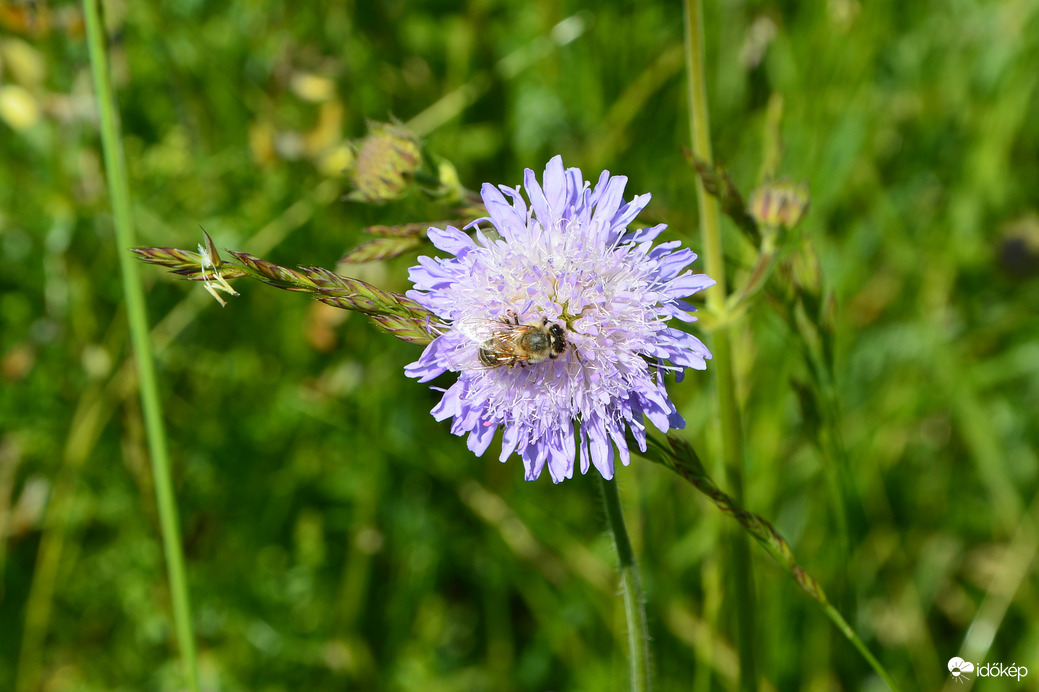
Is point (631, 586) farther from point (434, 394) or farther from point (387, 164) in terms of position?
point (434, 394)

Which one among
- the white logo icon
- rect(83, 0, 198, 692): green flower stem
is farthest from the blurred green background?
rect(83, 0, 198, 692): green flower stem

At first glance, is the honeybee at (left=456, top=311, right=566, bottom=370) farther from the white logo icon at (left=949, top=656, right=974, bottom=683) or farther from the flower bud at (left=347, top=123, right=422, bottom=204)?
the white logo icon at (left=949, top=656, right=974, bottom=683)

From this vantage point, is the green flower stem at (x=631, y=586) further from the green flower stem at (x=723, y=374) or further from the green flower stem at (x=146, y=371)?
the green flower stem at (x=146, y=371)

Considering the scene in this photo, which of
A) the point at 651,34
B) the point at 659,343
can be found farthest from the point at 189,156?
the point at 659,343

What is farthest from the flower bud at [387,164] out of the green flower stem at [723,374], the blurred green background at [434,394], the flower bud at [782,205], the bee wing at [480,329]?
the blurred green background at [434,394]

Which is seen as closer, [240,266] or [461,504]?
[240,266]

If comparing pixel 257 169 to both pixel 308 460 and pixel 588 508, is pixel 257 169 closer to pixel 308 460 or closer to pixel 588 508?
pixel 308 460
